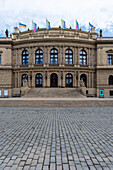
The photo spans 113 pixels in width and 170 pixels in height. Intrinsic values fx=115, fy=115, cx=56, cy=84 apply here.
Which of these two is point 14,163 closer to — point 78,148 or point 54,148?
point 54,148

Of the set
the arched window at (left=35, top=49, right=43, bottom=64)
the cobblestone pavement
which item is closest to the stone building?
the arched window at (left=35, top=49, right=43, bottom=64)

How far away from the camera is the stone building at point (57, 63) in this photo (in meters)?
30.3

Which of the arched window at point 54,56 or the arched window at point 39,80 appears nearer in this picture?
the arched window at point 39,80

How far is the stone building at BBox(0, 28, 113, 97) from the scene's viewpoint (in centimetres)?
3034

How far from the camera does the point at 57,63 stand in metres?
30.7

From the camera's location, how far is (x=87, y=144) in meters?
4.12

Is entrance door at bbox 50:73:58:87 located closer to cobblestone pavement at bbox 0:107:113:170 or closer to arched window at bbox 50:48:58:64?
arched window at bbox 50:48:58:64

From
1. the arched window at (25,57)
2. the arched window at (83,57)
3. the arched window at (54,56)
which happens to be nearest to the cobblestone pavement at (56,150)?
the arched window at (54,56)

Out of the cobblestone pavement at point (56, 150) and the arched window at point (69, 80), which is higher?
the arched window at point (69, 80)

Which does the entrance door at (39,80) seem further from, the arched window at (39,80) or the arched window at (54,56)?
the arched window at (54,56)

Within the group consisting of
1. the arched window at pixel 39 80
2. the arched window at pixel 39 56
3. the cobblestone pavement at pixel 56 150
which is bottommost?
the cobblestone pavement at pixel 56 150

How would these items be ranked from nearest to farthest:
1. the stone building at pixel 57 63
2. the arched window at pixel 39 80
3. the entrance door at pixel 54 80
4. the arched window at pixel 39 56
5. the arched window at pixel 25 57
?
the stone building at pixel 57 63 → the entrance door at pixel 54 80 → the arched window at pixel 39 80 → the arched window at pixel 39 56 → the arched window at pixel 25 57

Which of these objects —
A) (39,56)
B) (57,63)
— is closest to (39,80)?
(39,56)

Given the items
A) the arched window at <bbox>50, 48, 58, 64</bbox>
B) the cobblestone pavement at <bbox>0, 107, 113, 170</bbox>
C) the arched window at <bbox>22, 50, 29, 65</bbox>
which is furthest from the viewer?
the arched window at <bbox>22, 50, 29, 65</bbox>
